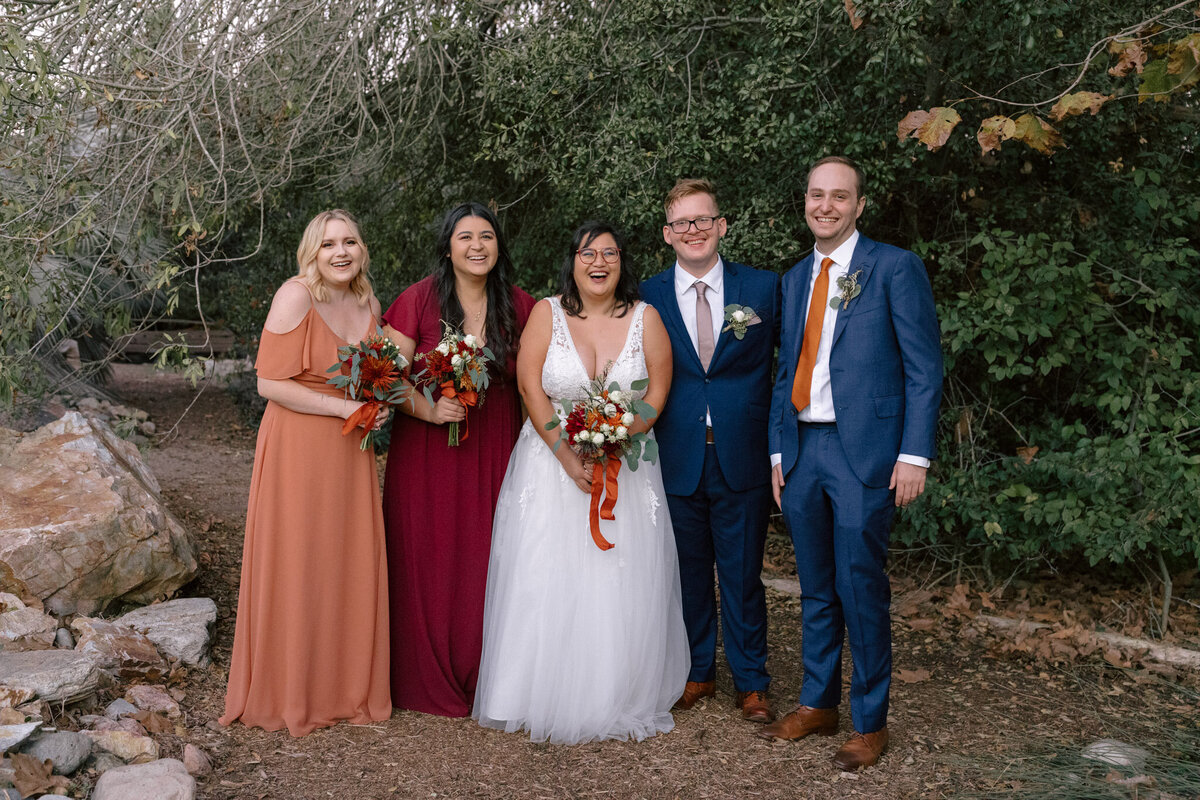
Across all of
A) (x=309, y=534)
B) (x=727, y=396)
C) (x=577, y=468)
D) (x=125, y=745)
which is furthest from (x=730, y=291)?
(x=125, y=745)

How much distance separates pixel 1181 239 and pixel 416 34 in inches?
202

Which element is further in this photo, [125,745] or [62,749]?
[125,745]

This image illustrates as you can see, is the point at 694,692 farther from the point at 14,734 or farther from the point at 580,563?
the point at 14,734

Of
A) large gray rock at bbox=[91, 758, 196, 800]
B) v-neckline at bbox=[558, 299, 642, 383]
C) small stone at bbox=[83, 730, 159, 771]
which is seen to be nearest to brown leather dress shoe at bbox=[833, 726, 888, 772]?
v-neckline at bbox=[558, 299, 642, 383]

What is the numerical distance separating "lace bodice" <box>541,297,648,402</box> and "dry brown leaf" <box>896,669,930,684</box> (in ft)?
7.57

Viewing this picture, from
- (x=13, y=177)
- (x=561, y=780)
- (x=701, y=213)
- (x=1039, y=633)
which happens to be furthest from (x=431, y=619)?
(x=13, y=177)

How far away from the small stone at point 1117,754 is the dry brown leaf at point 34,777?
3.94 m

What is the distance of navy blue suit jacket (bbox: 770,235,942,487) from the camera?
3.85m

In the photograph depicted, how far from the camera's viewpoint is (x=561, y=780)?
3.96 meters

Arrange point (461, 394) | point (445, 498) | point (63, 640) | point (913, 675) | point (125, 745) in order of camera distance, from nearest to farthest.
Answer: point (125, 745), point (461, 394), point (445, 498), point (63, 640), point (913, 675)

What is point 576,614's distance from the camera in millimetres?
4309

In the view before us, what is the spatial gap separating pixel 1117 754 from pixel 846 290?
224cm

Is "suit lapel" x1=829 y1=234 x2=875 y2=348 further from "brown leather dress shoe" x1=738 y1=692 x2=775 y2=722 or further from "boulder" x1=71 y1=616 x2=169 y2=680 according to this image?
"boulder" x1=71 y1=616 x2=169 y2=680

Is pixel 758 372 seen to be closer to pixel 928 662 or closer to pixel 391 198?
pixel 928 662
